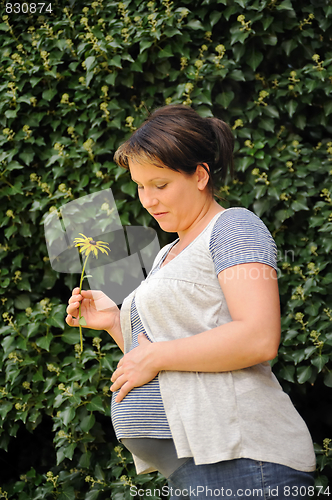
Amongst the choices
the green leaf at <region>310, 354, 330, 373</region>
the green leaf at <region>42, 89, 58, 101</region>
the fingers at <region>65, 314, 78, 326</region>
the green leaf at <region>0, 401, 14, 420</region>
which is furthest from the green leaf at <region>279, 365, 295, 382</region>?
the green leaf at <region>42, 89, 58, 101</region>

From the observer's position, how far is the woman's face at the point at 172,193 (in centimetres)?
118

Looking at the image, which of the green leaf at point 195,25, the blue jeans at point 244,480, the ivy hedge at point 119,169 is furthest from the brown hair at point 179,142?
the green leaf at point 195,25

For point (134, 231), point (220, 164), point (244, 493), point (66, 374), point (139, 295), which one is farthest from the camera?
point (66, 374)

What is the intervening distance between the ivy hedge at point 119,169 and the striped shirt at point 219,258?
110cm

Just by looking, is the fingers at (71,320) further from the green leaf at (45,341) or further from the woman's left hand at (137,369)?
the green leaf at (45,341)

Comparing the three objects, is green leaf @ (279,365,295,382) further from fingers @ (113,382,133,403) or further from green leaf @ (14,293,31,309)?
green leaf @ (14,293,31,309)

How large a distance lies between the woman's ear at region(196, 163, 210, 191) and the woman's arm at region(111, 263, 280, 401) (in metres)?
0.33

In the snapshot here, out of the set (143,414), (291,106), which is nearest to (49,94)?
(291,106)

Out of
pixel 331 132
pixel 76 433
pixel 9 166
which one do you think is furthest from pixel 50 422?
pixel 331 132

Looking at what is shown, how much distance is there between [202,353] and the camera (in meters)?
0.97

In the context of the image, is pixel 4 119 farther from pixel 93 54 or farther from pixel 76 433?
pixel 76 433

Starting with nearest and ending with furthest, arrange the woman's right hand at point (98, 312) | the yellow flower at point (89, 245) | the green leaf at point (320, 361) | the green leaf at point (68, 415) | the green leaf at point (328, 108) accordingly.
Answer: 1. the yellow flower at point (89, 245)
2. the woman's right hand at point (98, 312)
3. the green leaf at point (320, 361)
4. the green leaf at point (68, 415)
5. the green leaf at point (328, 108)

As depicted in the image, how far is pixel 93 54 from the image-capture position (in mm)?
2312

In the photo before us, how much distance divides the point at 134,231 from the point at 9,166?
869 millimetres
